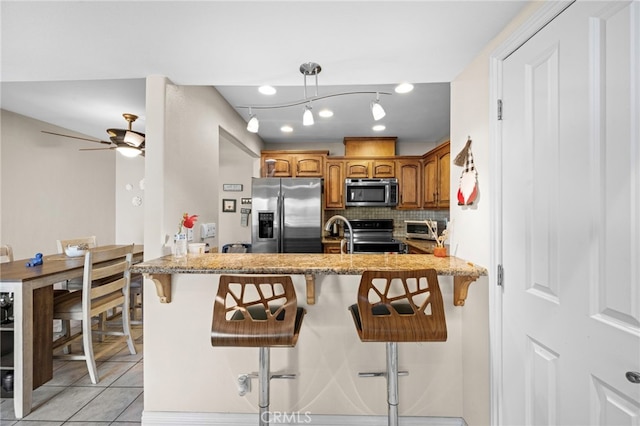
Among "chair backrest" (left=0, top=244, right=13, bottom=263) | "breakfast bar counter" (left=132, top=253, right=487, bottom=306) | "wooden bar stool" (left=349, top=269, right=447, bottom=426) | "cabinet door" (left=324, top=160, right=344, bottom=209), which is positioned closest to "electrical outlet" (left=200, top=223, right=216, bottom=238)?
"breakfast bar counter" (left=132, top=253, right=487, bottom=306)

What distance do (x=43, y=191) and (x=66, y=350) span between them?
7.04ft

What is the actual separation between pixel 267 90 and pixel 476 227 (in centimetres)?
203

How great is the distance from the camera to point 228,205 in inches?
195

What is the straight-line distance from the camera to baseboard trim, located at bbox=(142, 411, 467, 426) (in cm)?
175

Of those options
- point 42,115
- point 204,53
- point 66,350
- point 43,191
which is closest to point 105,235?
point 43,191

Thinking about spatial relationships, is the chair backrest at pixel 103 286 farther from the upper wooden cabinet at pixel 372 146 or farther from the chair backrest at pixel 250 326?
the upper wooden cabinet at pixel 372 146

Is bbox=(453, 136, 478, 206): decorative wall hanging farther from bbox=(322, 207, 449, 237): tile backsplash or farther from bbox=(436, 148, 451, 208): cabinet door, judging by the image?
bbox=(322, 207, 449, 237): tile backsplash

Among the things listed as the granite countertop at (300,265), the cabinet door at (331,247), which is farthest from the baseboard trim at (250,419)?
the cabinet door at (331,247)

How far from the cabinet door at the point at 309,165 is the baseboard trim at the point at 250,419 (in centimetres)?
300

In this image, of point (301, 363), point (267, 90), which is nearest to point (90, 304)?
point (301, 363)

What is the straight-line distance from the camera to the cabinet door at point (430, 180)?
12.1ft

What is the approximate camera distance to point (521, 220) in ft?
4.00

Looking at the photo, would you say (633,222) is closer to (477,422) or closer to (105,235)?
(477,422)

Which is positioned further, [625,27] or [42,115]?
[42,115]
